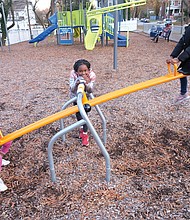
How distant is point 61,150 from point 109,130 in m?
0.75

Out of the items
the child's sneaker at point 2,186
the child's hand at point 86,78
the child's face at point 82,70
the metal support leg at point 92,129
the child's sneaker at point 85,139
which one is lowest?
the child's sneaker at point 2,186

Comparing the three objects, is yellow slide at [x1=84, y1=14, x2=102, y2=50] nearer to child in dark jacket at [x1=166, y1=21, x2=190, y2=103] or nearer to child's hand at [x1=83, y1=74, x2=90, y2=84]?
child in dark jacket at [x1=166, y1=21, x2=190, y2=103]

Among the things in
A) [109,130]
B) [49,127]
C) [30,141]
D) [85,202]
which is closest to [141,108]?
[109,130]

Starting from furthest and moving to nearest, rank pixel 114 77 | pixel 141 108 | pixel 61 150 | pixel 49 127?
pixel 114 77, pixel 141 108, pixel 49 127, pixel 61 150

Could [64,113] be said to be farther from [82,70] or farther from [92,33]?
[92,33]

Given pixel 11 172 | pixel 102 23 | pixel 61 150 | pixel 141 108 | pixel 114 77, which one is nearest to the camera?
pixel 11 172

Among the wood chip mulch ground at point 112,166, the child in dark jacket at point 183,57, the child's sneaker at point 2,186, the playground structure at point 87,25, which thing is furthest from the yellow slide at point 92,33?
the child's sneaker at point 2,186

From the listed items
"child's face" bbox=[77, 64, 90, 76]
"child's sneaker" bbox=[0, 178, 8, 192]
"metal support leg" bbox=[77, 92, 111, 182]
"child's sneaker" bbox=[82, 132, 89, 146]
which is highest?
"child's face" bbox=[77, 64, 90, 76]

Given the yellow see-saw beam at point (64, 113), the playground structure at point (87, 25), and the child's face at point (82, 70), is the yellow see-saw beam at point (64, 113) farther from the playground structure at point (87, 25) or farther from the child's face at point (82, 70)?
the playground structure at point (87, 25)

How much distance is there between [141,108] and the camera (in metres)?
3.80

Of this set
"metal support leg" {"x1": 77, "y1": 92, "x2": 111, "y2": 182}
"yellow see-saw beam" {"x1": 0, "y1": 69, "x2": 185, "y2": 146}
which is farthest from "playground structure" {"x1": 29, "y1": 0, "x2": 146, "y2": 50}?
"metal support leg" {"x1": 77, "y1": 92, "x2": 111, "y2": 182}

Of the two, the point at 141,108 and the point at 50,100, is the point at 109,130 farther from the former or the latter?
the point at 50,100

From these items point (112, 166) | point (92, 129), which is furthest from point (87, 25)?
point (92, 129)

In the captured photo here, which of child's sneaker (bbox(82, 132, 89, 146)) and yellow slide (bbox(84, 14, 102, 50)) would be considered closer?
child's sneaker (bbox(82, 132, 89, 146))
